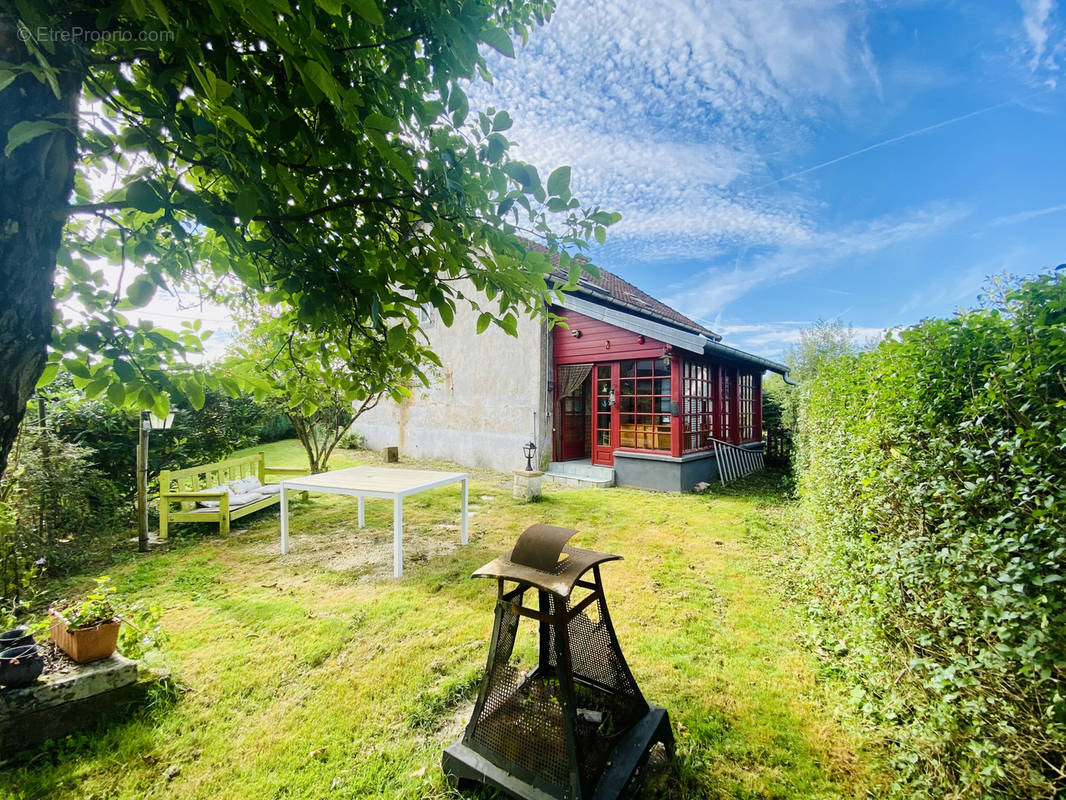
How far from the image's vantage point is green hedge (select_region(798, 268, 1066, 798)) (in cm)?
139

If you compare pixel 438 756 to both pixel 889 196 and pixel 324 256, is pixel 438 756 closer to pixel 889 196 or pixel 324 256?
pixel 324 256

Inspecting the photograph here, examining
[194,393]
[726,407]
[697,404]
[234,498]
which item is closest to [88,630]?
[194,393]

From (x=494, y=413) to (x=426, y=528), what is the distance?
19.1 feet

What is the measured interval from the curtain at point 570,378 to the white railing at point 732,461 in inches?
149

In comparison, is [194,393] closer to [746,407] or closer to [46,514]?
[46,514]

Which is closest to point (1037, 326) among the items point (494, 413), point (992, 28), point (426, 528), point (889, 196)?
point (426, 528)

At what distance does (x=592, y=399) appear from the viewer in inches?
432

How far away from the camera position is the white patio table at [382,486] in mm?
4617

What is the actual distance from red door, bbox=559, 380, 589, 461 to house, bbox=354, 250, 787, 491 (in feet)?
0.10

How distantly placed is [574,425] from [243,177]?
37.0 feet

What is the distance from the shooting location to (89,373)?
145 cm

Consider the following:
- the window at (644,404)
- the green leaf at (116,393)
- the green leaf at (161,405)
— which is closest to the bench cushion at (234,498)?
the green leaf at (161,405)

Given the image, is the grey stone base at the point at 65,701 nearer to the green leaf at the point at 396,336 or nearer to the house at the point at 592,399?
the green leaf at the point at 396,336

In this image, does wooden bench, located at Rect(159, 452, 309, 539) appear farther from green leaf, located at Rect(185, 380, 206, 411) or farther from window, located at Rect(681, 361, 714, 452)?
window, located at Rect(681, 361, 714, 452)
